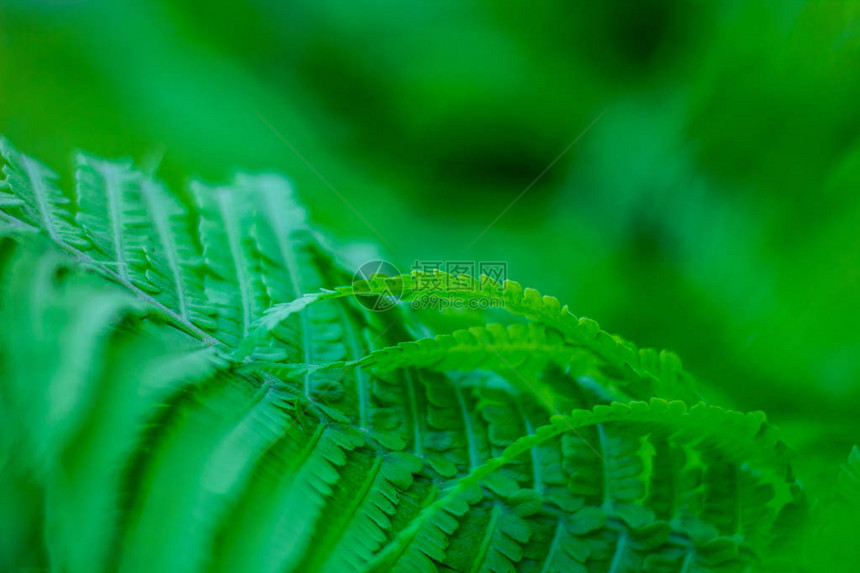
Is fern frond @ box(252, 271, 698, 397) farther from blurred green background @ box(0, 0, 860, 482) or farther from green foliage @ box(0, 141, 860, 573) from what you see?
blurred green background @ box(0, 0, 860, 482)

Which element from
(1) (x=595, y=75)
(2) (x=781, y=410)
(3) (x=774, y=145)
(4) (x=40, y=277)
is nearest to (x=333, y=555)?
(4) (x=40, y=277)

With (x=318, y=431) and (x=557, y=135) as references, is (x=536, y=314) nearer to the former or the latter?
(x=318, y=431)
